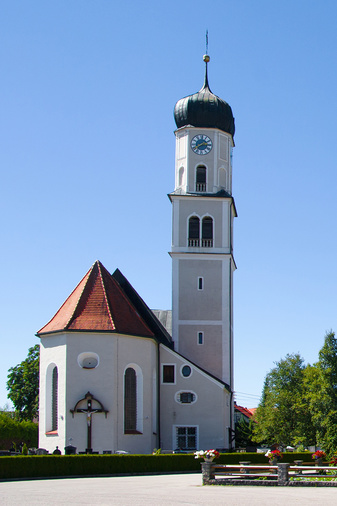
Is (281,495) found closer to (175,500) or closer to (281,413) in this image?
(175,500)

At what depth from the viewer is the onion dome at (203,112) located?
53.2 meters

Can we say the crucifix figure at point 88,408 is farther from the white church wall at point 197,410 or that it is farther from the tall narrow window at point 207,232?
the tall narrow window at point 207,232

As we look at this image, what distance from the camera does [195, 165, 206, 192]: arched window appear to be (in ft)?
173

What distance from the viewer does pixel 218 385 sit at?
155 ft

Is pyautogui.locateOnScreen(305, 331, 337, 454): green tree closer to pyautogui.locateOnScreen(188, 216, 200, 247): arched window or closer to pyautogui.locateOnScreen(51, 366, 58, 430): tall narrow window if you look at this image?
pyautogui.locateOnScreen(188, 216, 200, 247): arched window

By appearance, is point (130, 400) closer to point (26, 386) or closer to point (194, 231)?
point (194, 231)

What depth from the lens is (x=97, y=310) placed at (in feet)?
144

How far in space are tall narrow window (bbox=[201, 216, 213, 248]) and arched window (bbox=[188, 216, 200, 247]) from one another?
34 cm

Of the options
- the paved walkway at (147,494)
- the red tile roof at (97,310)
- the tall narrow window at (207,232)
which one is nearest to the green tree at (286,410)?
the tall narrow window at (207,232)

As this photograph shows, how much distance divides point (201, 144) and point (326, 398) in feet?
67.4

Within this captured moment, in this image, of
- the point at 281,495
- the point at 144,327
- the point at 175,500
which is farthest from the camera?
the point at 144,327

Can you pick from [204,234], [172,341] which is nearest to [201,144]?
[204,234]

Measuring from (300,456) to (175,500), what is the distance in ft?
76.2

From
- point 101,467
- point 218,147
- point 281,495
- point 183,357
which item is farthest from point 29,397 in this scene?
point 281,495
